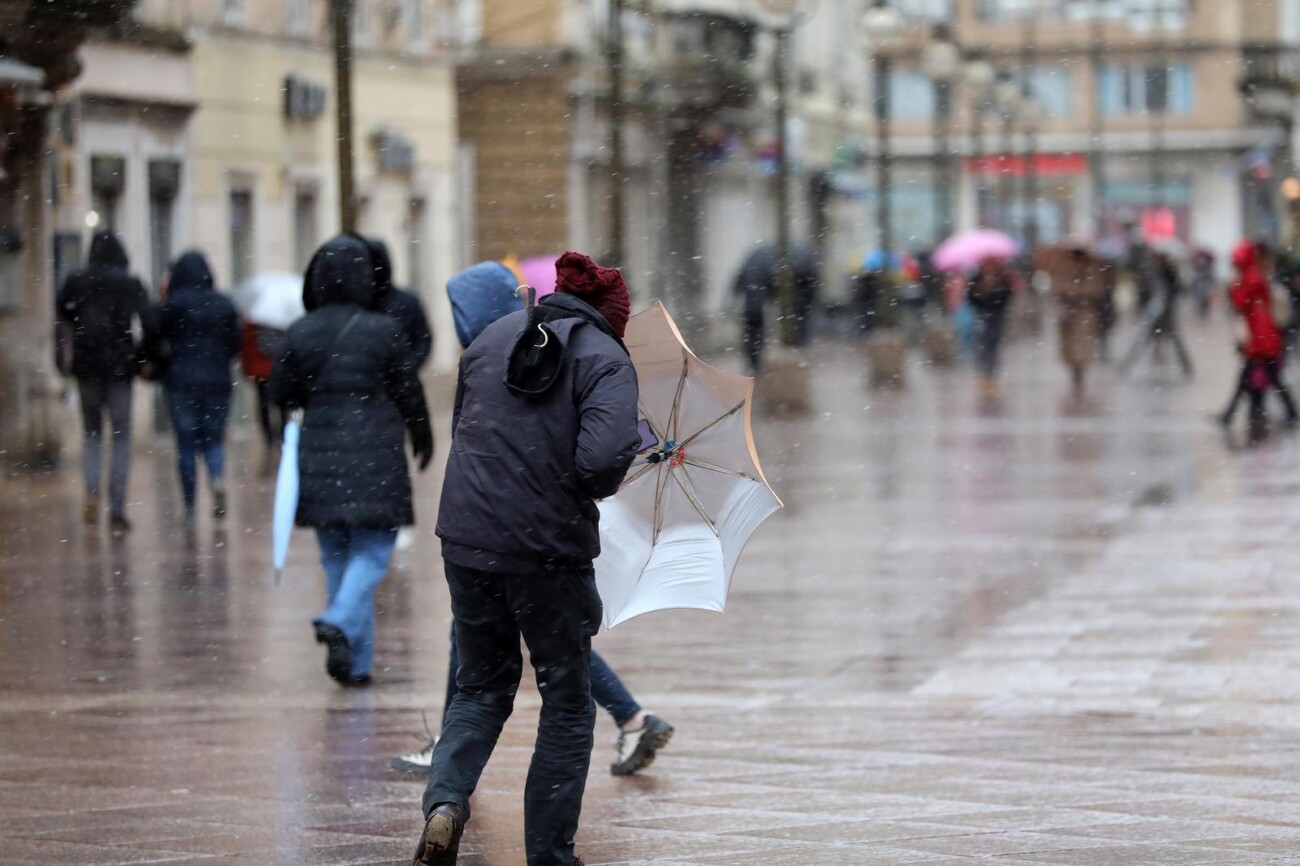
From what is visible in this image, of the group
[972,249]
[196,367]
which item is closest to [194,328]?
[196,367]

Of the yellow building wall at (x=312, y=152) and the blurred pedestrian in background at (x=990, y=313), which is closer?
the yellow building wall at (x=312, y=152)

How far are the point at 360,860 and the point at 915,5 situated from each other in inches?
3184

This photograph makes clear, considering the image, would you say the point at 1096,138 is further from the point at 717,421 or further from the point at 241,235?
the point at 717,421

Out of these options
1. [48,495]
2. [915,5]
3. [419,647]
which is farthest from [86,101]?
[915,5]

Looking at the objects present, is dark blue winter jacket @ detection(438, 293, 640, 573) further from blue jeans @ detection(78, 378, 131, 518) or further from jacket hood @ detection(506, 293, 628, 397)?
blue jeans @ detection(78, 378, 131, 518)

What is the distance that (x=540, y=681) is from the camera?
246 inches

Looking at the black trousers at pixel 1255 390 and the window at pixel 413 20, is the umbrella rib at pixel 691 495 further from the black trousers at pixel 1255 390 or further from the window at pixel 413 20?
the window at pixel 413 20

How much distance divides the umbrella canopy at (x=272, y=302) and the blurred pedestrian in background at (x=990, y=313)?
1077 cm

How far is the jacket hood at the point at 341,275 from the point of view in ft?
30.1

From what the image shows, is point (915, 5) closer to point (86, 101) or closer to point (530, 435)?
point (86, 101)

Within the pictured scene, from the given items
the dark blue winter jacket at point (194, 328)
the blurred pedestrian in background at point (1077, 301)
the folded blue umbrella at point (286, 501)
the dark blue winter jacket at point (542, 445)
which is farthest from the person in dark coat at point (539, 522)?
the blurred pedestrian in background at point (1077, 301)

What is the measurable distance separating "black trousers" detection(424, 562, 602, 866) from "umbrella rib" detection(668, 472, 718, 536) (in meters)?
0.81

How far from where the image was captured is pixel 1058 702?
9.01 m

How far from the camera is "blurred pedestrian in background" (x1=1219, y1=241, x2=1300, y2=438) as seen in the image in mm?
22781
